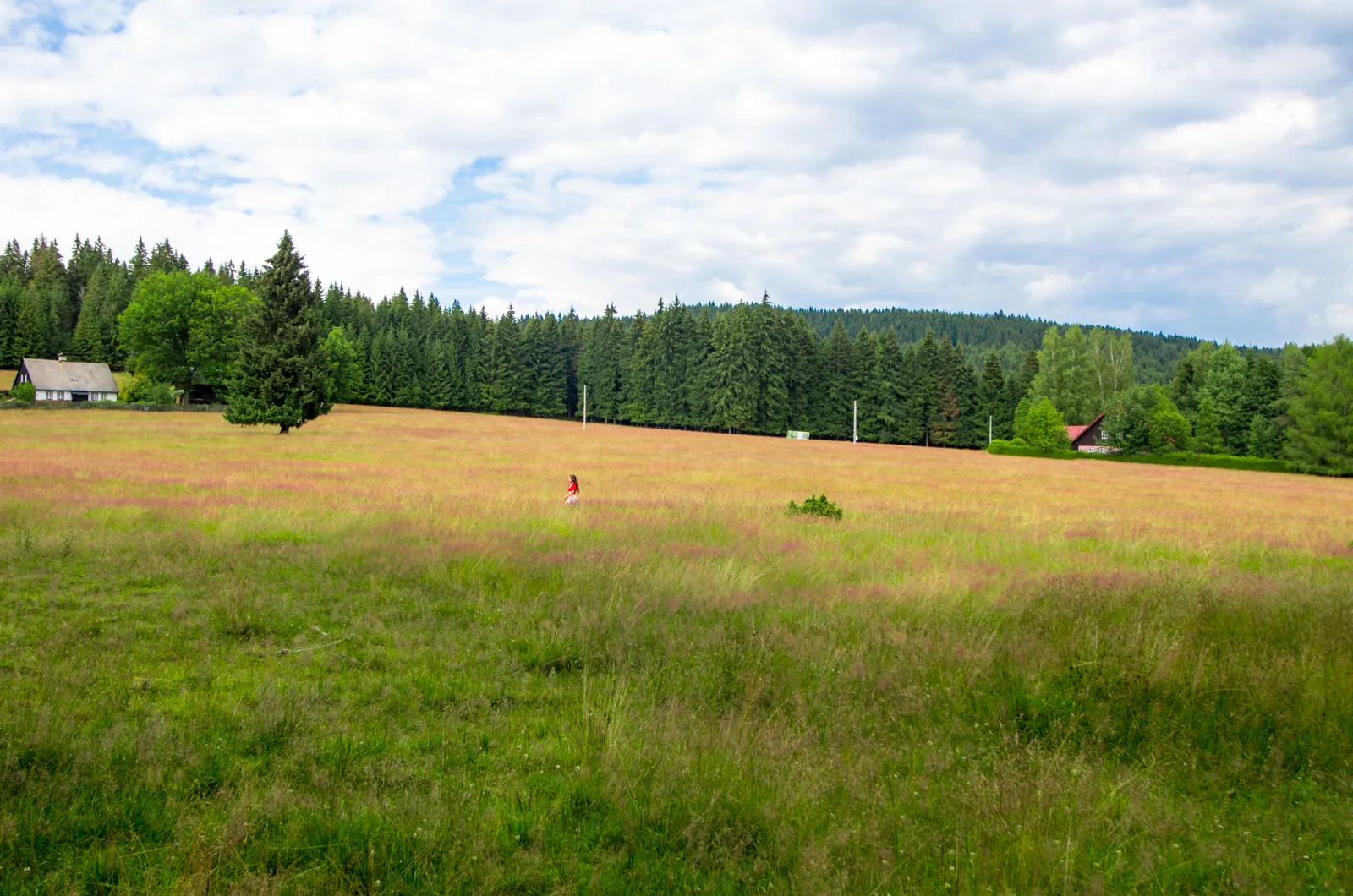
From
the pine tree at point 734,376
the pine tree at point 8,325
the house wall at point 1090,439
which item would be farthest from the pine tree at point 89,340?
the house wall at point 1090,439

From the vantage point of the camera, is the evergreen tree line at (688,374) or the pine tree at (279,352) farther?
the evergreen tree line at (688,374)

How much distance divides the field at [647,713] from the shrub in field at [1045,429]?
226ft

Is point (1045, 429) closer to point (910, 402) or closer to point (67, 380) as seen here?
point (910, 402)

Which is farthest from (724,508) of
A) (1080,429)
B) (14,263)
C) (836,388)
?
(14,263)

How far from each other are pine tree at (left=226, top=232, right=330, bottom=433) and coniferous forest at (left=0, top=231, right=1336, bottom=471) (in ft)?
91.3

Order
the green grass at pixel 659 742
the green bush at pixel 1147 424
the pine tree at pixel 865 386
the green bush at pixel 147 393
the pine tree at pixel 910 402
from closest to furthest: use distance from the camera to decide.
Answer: the green grass at pixel 659 742, the green bush at pixel 147 393, the green bush at pixel 1147 424, the pine tree at pixel 910 402, the pine tree at pixel 865 386

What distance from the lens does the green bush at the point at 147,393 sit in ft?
238

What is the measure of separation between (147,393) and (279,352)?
39.7m

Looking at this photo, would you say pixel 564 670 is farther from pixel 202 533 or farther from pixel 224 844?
pixel 202 533

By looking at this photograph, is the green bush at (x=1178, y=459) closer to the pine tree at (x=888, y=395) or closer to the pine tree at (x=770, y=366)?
the pine tree at (x=888, y=395)

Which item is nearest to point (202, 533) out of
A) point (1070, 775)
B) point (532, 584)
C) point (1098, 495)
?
point (532, 584)

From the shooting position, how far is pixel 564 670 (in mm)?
7176

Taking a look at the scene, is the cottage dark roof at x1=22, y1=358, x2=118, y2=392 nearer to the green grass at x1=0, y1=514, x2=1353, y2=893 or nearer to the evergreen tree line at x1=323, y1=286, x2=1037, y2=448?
the evergreen tree line at x1=323, y1=286, x2=1037, y2=448

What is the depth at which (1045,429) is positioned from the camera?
7812 cm
